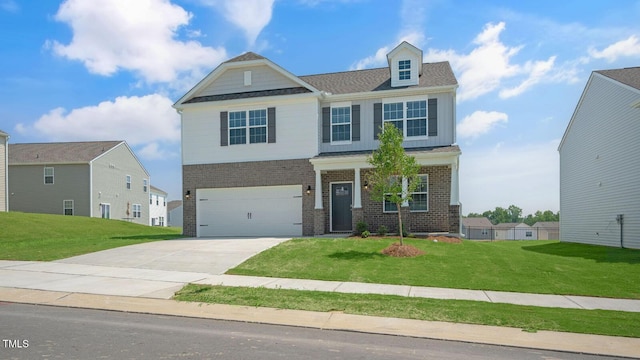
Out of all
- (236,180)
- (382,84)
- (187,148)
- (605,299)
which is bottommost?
(605,299)

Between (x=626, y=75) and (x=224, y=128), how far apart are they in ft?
62.8

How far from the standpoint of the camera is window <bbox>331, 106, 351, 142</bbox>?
2155 centimetres

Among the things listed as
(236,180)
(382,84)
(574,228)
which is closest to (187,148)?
(236,180)

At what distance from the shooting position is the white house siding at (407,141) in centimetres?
2031

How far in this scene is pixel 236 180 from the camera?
21.9 meters

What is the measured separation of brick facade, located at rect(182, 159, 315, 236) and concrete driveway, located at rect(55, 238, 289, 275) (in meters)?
3.93

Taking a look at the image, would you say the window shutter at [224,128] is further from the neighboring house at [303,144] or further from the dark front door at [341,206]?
the dark front door at [341,206]

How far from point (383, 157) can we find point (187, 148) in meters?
11.4

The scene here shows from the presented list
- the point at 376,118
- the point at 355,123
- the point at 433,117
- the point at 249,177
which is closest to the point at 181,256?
the point at 249,177

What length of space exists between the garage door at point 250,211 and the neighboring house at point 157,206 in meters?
33.4

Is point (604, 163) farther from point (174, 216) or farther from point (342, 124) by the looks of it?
point (174, 216)

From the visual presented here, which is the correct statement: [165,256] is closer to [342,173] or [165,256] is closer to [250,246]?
[250,246]

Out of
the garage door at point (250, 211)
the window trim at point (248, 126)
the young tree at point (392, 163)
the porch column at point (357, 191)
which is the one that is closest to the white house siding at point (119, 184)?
the garage door at point (250, 211)

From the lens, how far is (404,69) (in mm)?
21359
